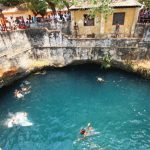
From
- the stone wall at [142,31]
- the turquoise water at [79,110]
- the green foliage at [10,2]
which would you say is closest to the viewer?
the turquoise water at [79,110]

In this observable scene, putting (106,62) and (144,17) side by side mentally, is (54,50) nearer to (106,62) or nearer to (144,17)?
(106,62)

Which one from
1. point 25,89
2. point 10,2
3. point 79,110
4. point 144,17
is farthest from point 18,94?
point 10,2

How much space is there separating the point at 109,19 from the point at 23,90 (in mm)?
15086

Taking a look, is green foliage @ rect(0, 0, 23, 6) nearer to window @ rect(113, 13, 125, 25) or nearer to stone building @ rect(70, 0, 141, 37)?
stone building @ rect(70, 0, 141, 37)

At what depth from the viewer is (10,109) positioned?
1048 inches

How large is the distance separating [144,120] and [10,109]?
15032 millimetres

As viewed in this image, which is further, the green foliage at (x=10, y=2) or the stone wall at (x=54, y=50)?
the green foliage at (x=10, y=2)

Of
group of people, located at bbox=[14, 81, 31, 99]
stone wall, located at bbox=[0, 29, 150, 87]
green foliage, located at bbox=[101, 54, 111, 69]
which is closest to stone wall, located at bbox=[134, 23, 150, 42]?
stone wall, located at bbox=[0, 29, 150, 87]

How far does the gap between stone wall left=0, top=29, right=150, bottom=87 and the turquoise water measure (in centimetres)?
183

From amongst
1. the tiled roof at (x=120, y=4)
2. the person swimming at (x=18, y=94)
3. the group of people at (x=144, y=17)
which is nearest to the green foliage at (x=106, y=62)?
the tiled roof at (x=120, y=4)

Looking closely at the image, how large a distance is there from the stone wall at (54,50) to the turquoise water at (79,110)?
183 cm

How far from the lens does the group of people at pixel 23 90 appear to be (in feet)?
94.2

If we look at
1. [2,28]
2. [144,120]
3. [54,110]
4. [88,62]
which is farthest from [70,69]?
[144,120]

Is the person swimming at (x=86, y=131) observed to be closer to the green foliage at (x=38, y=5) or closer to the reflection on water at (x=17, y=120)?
the reflection on water at (x=17, y=120)
